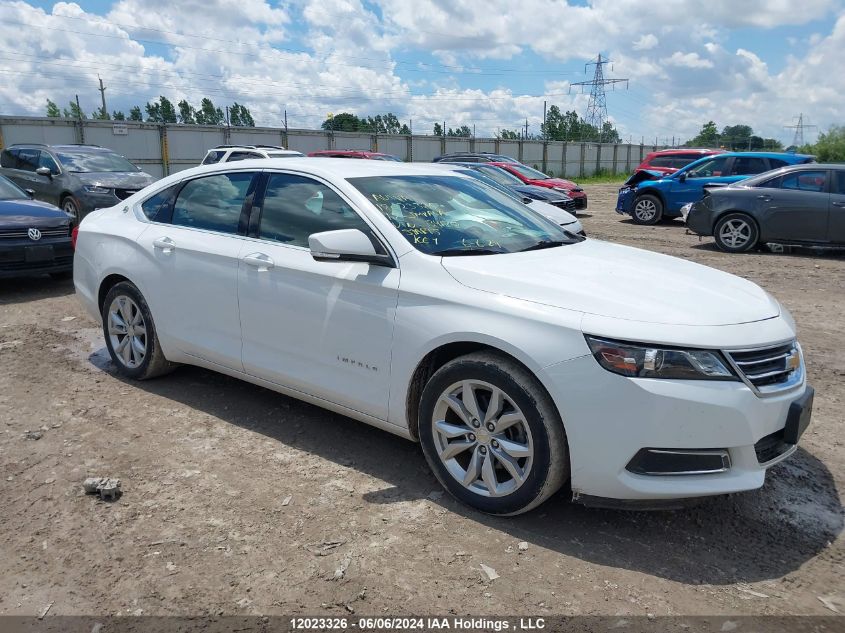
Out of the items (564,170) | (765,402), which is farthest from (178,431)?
(564,170)

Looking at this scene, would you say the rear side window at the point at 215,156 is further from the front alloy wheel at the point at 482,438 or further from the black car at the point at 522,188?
the front alloy wheel at the point at 482,438

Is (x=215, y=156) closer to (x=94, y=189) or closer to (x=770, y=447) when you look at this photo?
(x=94, y=189)

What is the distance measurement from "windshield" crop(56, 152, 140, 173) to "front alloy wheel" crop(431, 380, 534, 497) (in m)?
11.7

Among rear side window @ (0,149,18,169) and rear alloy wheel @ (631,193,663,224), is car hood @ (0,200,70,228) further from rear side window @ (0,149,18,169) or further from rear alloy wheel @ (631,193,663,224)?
rear alloy wheel @ (631,193,663,224)

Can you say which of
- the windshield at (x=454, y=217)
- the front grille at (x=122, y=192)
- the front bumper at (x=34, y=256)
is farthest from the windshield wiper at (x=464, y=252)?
the front grille at (x=122, y=192)

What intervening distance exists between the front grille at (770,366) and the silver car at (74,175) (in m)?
11.5

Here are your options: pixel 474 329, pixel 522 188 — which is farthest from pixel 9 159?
pixel 474 329

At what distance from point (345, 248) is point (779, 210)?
10241mm

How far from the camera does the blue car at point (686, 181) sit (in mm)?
14906

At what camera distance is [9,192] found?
9234mm

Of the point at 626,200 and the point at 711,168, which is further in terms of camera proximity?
the point at 626,200

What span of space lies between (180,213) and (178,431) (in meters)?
1.52

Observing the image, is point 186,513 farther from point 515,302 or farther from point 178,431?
point 515,302

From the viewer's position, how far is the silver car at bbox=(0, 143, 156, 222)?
39.9ft
